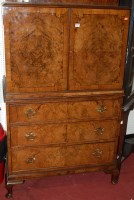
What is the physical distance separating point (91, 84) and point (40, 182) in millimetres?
1183

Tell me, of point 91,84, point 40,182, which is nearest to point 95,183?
point 40,182

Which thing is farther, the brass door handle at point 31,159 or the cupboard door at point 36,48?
the brass door handle at point 31,159

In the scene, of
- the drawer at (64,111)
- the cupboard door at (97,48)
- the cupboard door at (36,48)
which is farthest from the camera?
the drawer at (64,111)

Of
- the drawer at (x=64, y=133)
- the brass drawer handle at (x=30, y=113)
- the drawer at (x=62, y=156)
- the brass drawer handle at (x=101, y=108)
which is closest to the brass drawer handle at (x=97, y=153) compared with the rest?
the drawer at (x=62, y=156)

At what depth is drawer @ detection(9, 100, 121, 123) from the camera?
7.15ft

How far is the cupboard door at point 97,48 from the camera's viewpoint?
2025 millimetres

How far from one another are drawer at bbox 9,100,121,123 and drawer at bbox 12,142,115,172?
29 centimetres

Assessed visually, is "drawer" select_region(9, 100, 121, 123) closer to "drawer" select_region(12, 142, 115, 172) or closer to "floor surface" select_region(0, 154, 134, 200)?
"drawer" select_region(12, 142, 115, 172)

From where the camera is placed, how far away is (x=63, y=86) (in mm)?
2184

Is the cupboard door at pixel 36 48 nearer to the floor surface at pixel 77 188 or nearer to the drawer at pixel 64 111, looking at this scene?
the drawer at pixel 64 111

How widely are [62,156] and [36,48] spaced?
1040mm

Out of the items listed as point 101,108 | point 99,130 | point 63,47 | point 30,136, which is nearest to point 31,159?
point 30,136

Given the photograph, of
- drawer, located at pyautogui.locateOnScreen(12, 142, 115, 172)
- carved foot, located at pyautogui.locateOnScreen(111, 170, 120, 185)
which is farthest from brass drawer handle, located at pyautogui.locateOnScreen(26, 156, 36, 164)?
carved foot, located at pyautogui.locateOnScreen(111, 170, 120, 185)

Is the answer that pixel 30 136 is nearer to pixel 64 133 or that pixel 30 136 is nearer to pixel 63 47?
pixel 64 133
